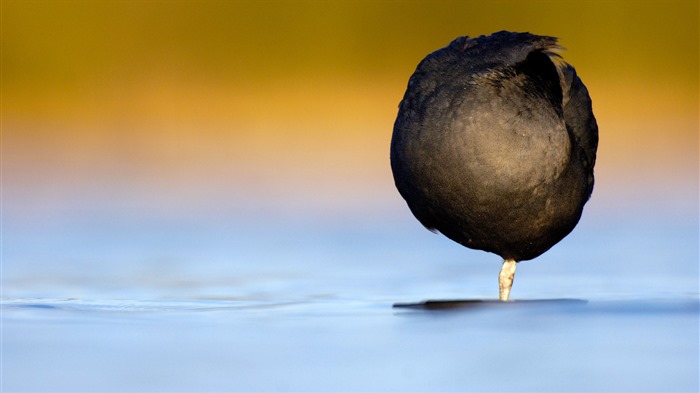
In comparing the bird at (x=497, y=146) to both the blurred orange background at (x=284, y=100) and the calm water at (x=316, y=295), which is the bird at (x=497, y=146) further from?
the blurred orange background at (x=284, y=100)

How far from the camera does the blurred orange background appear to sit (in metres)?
10.8

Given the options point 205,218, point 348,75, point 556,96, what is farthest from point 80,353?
point 348,75

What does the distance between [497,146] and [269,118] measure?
8.51 meters

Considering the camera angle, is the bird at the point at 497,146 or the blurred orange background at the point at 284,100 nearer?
the bird at the point at 497,146

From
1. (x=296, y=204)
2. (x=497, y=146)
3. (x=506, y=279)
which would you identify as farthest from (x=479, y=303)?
(x=296, y=204)

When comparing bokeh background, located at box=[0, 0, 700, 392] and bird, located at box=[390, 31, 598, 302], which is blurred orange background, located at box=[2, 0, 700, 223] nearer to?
bokeh background, located at box=[0, 0, 700, 392]

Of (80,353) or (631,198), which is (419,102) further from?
(631,198)

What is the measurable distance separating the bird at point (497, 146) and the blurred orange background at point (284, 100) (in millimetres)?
3760

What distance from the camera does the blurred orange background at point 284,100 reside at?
10820 mm

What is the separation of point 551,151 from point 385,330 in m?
1.17

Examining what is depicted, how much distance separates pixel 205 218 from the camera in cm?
948

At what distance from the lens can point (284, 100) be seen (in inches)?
564

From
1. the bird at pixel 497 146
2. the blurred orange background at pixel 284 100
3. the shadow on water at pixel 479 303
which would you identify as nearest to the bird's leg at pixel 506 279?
the bird at pixel 497 146

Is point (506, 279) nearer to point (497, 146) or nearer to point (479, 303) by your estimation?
point (479, 303)
